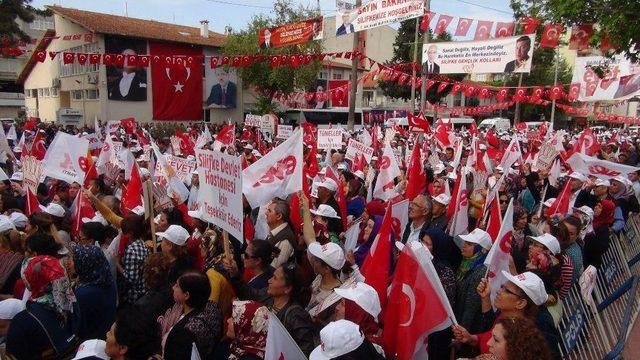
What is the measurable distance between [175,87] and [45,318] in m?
37.7

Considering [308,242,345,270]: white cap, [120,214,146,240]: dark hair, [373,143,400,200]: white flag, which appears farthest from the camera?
[373,143,400,200]: white flag

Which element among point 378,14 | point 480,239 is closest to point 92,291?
point 480,239

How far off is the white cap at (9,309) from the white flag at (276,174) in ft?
9.10

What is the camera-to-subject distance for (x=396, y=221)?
5707mm

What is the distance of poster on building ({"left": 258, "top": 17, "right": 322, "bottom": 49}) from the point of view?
17906 millimetres

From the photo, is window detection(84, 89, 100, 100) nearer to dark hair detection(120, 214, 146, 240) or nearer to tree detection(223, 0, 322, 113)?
tree detection(223, 0, 322, 113)

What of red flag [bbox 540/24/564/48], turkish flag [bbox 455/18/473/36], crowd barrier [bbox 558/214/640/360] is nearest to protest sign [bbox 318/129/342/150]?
turkish flag [bbox 455/18/473/36]

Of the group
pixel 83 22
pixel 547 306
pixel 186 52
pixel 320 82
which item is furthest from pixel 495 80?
pixel 547 306

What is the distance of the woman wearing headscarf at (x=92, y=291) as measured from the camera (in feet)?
11.9

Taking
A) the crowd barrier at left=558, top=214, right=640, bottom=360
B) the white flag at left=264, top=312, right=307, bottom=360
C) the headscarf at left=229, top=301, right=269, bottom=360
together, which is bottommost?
the crowd barrier at left=558, top=214, right=640, bottom=360

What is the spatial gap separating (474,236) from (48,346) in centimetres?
347

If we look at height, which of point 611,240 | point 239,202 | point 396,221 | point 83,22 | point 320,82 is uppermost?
point 83,22

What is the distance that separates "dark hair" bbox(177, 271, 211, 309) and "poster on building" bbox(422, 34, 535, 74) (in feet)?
44.4

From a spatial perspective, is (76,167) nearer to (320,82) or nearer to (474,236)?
(474,236)
